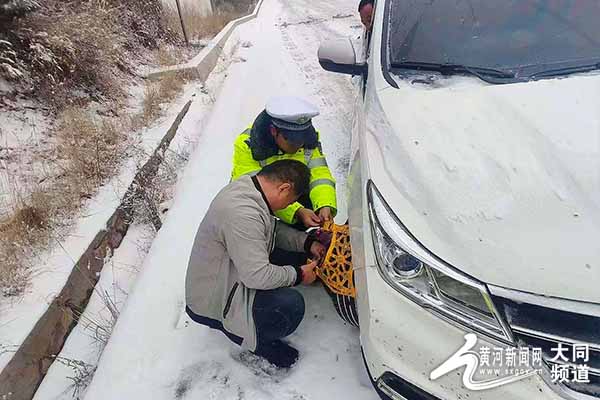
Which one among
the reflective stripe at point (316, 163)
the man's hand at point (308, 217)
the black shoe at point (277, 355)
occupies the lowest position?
the black shoe at point (277, 355)

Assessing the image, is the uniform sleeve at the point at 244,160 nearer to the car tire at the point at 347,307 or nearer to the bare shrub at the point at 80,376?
the car tire at the point at 347,307

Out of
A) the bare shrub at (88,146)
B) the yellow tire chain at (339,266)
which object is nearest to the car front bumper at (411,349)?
the yellow tire chain at (339,266)

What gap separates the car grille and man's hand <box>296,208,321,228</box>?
1211mm

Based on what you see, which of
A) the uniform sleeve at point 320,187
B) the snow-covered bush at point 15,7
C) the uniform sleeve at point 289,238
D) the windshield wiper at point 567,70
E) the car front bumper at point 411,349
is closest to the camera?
the car front bumper at point 411,349

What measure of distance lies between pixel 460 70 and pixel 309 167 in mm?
934

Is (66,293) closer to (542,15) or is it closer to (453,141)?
(453,141)

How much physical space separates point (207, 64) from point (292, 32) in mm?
3867

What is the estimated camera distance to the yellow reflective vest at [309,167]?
2383mm

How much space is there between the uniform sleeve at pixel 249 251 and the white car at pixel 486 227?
0.38 m

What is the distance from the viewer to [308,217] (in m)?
2.33

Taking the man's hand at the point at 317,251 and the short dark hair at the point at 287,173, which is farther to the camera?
→ the man's hand at the point at 317,251

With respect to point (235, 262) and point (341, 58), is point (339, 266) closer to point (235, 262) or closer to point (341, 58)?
point (235, 262)

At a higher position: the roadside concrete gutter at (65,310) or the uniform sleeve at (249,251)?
the uniform sleeve at (249,251)

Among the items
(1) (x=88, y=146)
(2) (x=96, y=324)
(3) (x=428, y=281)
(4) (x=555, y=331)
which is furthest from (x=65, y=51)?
(4) (x=555, y=331)
